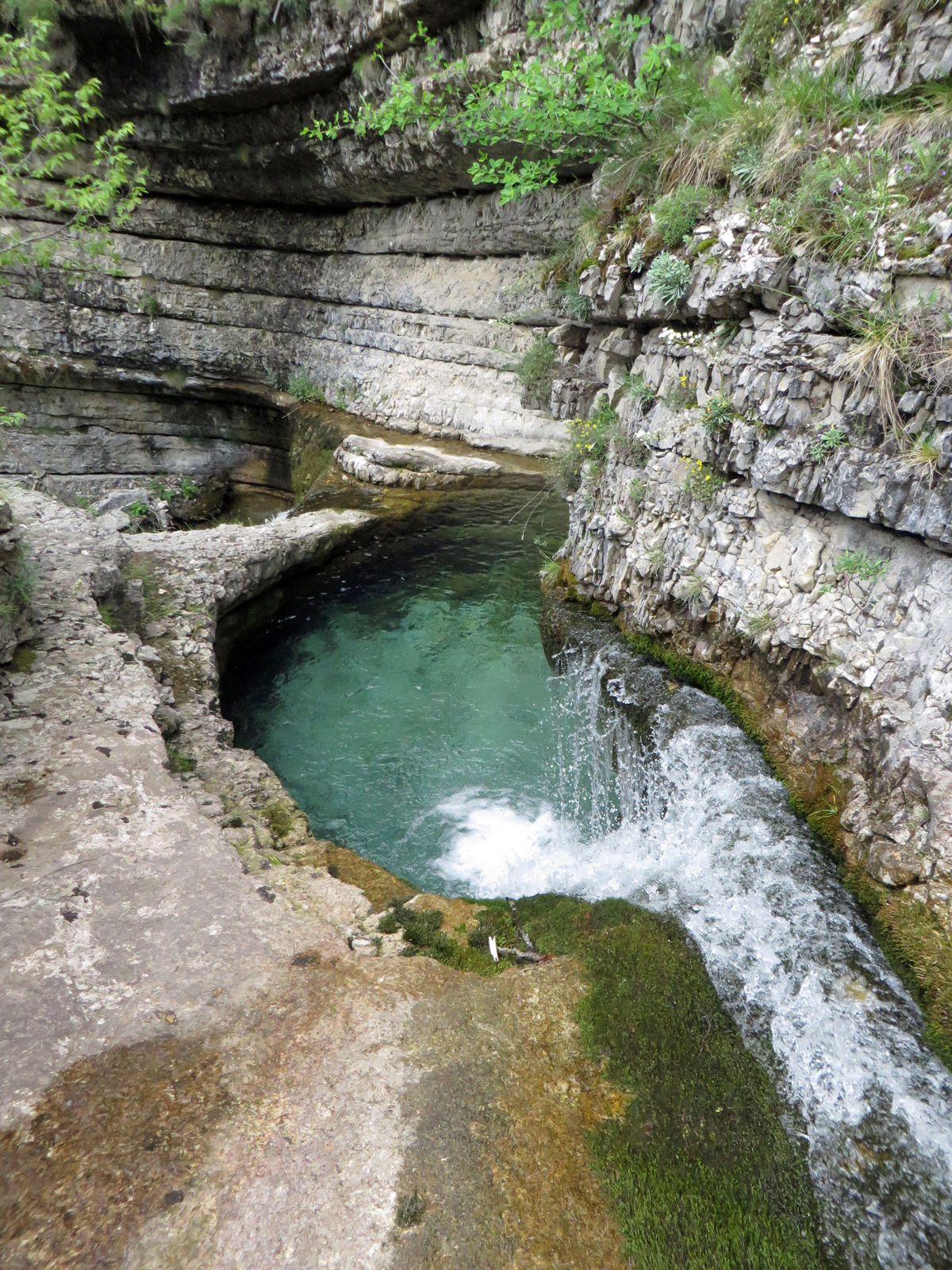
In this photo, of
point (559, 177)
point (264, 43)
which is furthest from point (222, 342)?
point (559, 177)

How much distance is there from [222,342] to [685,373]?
1433cm

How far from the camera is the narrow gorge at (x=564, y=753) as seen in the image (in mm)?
2986

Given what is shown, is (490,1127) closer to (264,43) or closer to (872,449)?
(872,449)

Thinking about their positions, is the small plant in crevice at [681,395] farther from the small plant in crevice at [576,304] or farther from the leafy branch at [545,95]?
the leafy branch at [545,95]

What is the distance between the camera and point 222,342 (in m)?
17.1

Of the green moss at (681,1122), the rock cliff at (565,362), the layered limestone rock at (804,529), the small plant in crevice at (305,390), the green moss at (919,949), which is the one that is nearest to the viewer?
the green moss at (681,1122)

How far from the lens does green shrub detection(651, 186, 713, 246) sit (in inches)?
243

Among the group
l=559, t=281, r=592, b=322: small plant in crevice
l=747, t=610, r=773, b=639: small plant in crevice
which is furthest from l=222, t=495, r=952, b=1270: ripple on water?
l=559, t=281, r=592, b=322: small plant in crevice

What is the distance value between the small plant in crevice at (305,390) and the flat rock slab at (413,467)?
13.5ft

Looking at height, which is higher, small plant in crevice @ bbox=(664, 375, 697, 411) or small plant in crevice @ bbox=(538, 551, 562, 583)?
small plant in crevice @ bbox=(664, 375, 697, 411)

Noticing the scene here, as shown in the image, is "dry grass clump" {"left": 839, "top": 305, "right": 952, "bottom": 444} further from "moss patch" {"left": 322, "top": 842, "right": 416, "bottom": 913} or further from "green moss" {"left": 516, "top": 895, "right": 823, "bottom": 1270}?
"moss patch" {"left": 322, "top": 842, "right": 416, "bottom": 913}

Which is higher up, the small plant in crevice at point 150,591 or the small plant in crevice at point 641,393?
the small plant in crevice at point 641,393

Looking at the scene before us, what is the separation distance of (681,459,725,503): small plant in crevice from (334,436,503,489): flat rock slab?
5.88 meters

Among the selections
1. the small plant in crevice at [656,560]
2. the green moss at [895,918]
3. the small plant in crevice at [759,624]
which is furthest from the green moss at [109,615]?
the green moss at [895,918]
